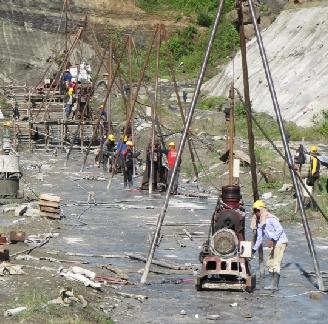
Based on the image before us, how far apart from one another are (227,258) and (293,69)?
1376 inches

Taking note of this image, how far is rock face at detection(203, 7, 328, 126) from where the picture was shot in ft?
150

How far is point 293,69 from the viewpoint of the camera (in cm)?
5109

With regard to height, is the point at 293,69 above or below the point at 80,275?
above

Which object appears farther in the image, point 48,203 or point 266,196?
point 266,196

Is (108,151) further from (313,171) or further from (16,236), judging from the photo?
(16,236)

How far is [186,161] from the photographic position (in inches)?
1574

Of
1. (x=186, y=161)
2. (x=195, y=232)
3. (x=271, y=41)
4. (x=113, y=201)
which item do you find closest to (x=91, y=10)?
(x=271, y=41)

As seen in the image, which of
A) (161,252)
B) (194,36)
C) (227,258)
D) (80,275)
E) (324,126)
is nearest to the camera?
(80,275)

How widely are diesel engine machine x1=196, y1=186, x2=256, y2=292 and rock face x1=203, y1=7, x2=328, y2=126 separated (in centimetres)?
2558

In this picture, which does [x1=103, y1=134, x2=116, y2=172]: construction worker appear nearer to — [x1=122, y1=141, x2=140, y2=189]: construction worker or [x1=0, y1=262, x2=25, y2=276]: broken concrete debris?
[x1=122, y1=141, x2=140, y2=189]: construction worker

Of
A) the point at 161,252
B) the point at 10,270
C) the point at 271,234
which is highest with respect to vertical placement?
the point at 271,234

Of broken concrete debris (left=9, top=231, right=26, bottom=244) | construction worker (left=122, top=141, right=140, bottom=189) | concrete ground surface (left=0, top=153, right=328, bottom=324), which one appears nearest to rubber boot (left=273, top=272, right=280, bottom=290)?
concrete ground surface (left=0, top=153, right=328, bottom=324)

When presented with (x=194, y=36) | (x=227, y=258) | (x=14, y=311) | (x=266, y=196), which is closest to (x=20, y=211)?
(x=266, y=196)

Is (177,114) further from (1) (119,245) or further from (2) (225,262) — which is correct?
(2) (225,262)
